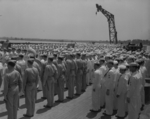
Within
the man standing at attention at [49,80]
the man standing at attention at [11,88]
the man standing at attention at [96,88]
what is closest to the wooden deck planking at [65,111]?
the man standing at attention at [96,88]

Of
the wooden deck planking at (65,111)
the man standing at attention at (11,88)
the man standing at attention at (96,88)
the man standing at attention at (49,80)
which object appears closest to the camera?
the man standing at attention at (11,88)

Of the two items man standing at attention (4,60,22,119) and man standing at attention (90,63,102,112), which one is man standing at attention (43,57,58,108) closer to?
man standing at attention (90,63,102,112)

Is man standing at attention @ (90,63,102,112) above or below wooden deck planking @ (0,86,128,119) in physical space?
above

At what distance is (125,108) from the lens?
7395 mm

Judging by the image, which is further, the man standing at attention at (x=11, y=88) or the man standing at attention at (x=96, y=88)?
the man standing at attention at (x=96, y=88)

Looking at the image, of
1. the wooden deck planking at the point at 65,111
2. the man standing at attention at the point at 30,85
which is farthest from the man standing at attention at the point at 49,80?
the man standing at attention at the point at 30,85

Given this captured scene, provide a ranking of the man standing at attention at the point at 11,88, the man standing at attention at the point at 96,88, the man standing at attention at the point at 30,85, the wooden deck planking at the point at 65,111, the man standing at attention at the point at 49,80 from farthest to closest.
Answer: the man standing at attention at the point at 49,80 < the man standing at attention at the point at 96,88 < the wooden deck planking at the point at 65,111 < the man standing at attention at the point at 30,85 < the man standing at attention at the point at 11,88

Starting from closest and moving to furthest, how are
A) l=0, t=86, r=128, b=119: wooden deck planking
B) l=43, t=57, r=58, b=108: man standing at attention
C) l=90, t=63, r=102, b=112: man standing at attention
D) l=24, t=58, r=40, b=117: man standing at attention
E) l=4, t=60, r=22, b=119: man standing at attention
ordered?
1. l=4, t=60, r=22, b=119: man standing at attention
2. l=24, t=58, r=40, b=117: man standing at attention
3. l=0, t=86, r=128, b=119: wooden deck planking
4. l=90, t=63, r=102, b=112: man standing at attention
5. l=43, t=57, r=58, b=108: man standing at attention

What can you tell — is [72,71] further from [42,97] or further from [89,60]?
[89,60]

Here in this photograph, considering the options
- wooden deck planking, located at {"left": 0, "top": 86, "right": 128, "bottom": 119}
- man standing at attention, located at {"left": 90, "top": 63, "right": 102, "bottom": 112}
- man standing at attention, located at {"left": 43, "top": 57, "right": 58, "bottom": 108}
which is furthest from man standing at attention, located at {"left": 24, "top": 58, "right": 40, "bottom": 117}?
man standing at attention, located at {"left": 90, "top": 63, "right": 102, "bottom": 112}

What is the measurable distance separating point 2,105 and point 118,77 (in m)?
5.23

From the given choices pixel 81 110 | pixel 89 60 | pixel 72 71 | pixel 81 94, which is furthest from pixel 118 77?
pixel 89 60

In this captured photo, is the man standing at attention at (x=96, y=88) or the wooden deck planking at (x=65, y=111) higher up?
the man standing at attention at (x=96, y=88)

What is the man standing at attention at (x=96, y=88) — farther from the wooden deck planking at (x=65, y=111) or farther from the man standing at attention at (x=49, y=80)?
the man standing at attention at (x=49, y=80)
